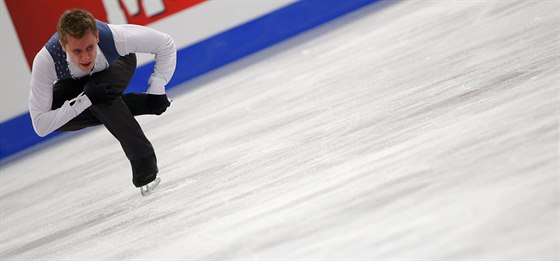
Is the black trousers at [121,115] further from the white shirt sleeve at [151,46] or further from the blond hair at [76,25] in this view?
the blond hair at [76,25]

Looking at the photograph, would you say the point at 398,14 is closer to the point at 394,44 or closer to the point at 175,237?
the point at 394,44

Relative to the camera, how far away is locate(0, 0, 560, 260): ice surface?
189 cm

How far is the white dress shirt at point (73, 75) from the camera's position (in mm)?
3148

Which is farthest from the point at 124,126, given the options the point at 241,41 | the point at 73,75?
the point at 241,41

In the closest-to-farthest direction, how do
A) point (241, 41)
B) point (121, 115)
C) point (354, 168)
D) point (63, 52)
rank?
1. point (354, 168)
2. point (63, 52)
3. point (121, 115)
4. point (241, 41)

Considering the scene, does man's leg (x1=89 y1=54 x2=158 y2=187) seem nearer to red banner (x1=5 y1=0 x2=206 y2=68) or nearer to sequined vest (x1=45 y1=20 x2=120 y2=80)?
sequined vest (x1=45 y1=20 x2=120 y2=80)

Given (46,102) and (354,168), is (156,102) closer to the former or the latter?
(46,102)

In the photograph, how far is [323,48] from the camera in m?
6.76

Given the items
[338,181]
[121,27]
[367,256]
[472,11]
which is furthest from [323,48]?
[367,256]

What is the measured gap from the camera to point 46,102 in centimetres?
318

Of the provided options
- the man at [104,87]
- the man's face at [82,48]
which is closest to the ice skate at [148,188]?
the man at [104,87]

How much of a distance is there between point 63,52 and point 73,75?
16 cm

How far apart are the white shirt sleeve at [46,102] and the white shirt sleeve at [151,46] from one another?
25cm

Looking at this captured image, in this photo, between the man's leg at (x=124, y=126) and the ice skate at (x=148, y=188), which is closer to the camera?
the man's leg at (x=124, y=126)
